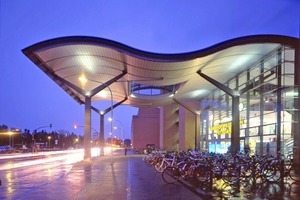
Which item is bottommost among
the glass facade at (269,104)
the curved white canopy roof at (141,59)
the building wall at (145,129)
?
the building wall at (145,129)

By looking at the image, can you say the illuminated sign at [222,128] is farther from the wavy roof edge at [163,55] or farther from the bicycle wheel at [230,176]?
the bicycle wheel at [230,176]

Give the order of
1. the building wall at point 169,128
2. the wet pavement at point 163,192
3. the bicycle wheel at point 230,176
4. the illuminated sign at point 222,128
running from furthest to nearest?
the building wall at point 169,128 < the illuminated sign at point 222,128 < the bicycle wheel at point 230,176 < the wet pavement at point 163,192

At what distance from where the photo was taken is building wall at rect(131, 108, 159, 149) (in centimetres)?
9937

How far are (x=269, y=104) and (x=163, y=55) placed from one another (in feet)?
29.8

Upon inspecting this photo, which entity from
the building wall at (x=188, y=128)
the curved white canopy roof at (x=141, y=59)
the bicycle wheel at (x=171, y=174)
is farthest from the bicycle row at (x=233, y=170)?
the building wall at (x=188, y=128)

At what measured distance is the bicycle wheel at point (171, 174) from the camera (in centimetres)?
1526

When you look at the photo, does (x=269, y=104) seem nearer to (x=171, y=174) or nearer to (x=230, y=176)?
(x=171, y=174)

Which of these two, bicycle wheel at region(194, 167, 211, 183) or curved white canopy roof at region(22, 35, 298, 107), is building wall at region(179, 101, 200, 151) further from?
bicycle wheel at region(194, 167, 211, 183)

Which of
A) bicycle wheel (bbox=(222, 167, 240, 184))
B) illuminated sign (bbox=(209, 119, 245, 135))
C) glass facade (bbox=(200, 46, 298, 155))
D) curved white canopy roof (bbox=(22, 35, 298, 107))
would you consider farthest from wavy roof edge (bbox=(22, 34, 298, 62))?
bicycle wheel (bbox=(222, 167, 240, 184))

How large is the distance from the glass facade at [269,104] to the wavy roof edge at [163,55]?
1.65 meters

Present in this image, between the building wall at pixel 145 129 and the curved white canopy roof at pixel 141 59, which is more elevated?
the curved white canopy roof at pixel 141 59

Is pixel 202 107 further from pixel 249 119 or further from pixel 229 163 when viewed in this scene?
pixel 229 163

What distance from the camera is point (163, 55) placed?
95.2 ft

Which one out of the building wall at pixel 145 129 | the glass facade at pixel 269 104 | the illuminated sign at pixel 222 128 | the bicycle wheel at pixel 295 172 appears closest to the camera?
the bicycle wheel at pixel 295 172
